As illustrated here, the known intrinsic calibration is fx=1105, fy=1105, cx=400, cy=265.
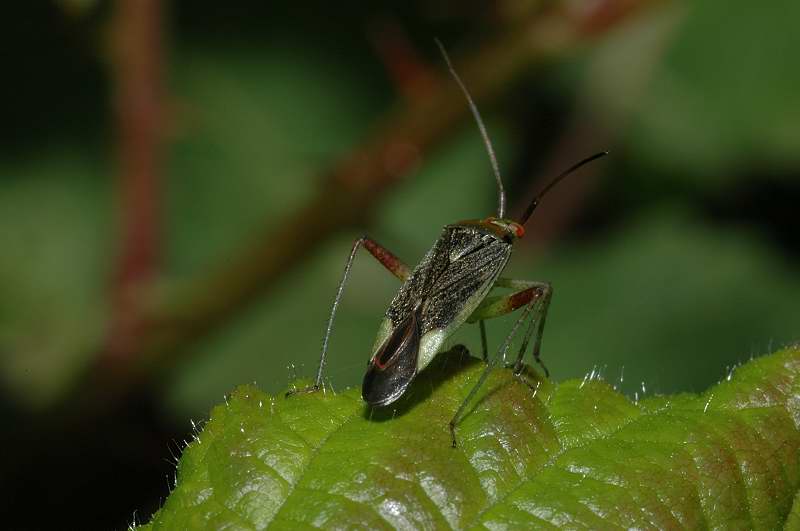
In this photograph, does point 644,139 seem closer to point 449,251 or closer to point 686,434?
point 449,251

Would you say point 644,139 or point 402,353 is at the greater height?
point 402,353

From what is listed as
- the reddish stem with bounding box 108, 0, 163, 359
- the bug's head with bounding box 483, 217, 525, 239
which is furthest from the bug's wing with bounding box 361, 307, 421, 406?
the reddish stem with bounding box 108, 0, 163, 359

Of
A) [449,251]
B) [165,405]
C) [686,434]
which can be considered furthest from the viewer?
[165,405]

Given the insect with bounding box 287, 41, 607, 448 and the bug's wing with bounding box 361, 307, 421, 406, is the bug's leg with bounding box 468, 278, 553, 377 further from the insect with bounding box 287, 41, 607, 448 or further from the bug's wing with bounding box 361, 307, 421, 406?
the bug's wing with bounding box 361, 307, 421, 406

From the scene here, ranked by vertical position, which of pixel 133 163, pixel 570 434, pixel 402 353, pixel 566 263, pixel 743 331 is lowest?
pixel 743 331

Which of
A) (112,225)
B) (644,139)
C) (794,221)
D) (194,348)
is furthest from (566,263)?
(112,225)

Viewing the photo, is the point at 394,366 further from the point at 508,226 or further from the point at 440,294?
the point at 508,226
